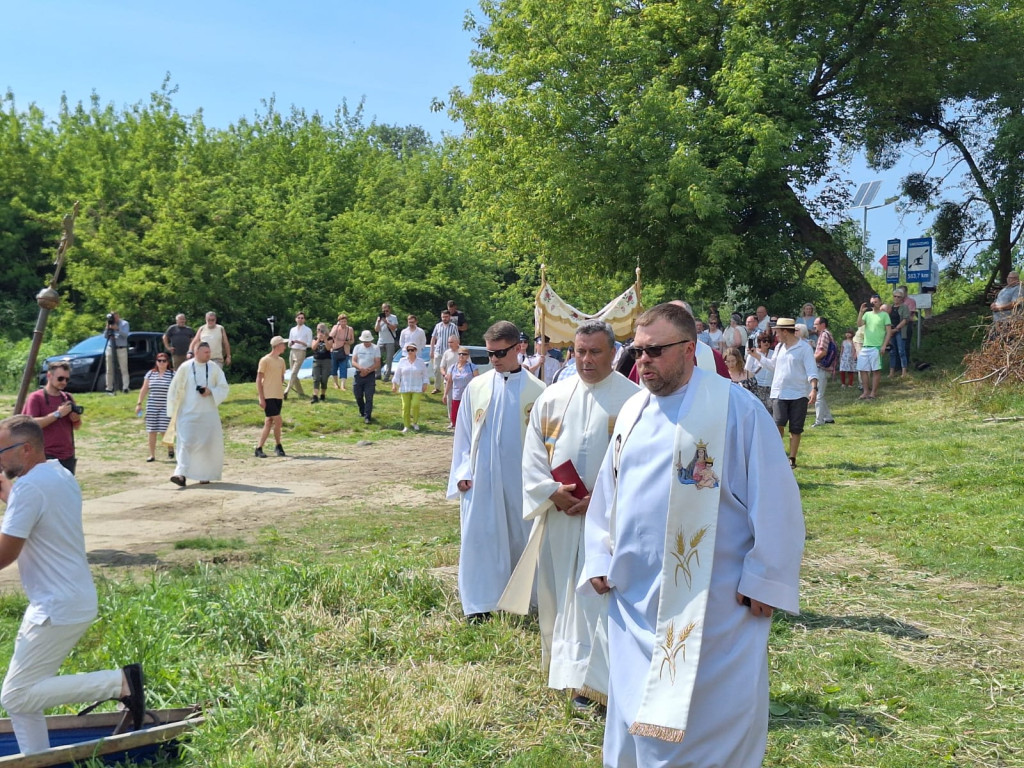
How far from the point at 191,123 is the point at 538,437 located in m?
37.2

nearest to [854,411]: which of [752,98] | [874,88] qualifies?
[752,98]

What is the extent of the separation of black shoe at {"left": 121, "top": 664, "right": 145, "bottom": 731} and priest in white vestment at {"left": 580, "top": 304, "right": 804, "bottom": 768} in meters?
2.49

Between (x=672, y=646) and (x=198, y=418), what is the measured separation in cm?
1225

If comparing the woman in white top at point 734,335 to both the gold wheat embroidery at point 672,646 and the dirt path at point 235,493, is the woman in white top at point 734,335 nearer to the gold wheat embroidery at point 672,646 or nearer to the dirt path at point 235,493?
the dirt path at point 235,493

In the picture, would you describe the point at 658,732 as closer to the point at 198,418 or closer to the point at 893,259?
the point at 198,418

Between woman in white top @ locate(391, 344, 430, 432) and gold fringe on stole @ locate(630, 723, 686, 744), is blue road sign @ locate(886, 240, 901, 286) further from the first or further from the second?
gold fringe on stole @ locate(630, 723, 686, 744)

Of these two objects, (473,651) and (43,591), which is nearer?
(43,591)

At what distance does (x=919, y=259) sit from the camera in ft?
74.3

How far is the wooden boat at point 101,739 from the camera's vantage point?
5.17 metres

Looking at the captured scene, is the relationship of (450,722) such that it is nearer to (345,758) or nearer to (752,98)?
(345,758)

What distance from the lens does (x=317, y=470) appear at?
16.7 meters

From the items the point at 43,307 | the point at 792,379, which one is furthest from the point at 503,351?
the point at 792,379

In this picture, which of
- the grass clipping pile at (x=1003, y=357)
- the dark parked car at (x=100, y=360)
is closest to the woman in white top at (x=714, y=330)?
the grass clipping pile at (x=1003, y=357)

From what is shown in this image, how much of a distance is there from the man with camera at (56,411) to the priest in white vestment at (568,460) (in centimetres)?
530
